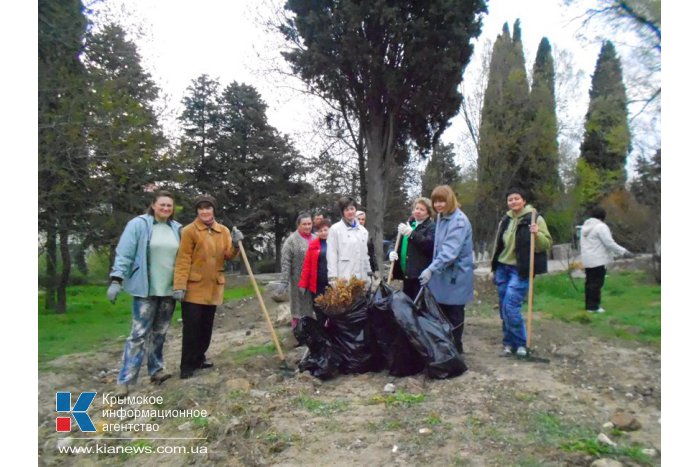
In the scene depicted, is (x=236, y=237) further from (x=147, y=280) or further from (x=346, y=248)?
(x=346, y=248)

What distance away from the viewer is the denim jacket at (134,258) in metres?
3.76

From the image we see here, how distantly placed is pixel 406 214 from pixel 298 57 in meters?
11.5

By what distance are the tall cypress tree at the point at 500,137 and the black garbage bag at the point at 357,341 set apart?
9.78m

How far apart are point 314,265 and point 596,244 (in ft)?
10.3

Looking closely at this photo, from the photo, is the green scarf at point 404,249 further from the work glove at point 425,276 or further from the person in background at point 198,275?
the person in background at point 198,275

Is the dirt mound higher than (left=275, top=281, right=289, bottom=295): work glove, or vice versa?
(left=275, top=281, right=289, bottom=295): work glove

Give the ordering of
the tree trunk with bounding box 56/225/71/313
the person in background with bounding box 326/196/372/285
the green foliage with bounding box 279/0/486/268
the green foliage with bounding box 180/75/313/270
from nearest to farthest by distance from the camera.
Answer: the person in background with bounding box 326/196/372/285, the tree trunk with bounding box 56/225/71/313, the green foliage with bounding box 279/0/486/268, the green foliage with bounding box 180/75/313/270

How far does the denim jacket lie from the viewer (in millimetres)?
3756

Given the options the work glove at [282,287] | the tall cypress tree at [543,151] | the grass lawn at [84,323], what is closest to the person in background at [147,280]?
the work glove at [282,287]

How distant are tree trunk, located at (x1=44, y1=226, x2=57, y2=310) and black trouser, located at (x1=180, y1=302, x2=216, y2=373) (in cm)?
270

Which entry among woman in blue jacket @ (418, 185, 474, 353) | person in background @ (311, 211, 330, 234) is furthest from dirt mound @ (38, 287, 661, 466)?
person in background @ (311, 211, 330, 234)

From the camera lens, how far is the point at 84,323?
265 inches

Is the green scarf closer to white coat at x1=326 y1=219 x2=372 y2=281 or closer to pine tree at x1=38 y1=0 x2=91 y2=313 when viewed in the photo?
white coat at x1=326 y1=219 x2=372 y2=281

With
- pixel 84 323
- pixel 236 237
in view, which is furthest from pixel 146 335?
pixel 84 323
